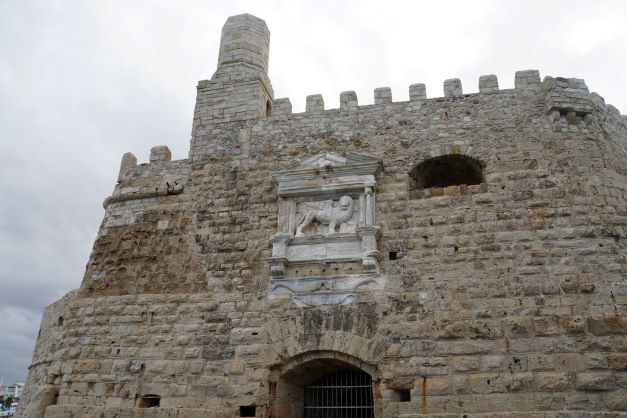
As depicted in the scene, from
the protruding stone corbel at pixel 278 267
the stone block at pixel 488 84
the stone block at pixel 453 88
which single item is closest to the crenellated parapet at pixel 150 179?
the protruding stone corbel at pixel 278 267

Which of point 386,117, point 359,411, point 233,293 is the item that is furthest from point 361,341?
point 386,117

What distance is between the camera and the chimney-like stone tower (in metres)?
8.42

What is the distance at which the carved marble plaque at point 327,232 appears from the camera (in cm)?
669

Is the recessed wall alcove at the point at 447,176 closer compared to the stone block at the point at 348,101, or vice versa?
the recessed wall alcove at the point at 447,176

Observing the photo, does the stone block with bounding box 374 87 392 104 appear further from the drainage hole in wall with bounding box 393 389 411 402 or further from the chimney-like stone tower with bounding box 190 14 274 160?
the drainage hole in wall with bounding box 393 389 411 402

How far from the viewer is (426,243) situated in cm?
673

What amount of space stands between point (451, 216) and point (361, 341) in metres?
2.04

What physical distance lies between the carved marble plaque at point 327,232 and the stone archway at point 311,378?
0.72 meters

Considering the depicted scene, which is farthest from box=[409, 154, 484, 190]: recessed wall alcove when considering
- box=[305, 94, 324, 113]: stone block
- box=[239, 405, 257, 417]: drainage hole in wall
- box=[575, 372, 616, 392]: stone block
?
box=[239, 405, 257, 417]: drainage hole in wall

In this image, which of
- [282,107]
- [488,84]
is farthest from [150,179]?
[488,84]

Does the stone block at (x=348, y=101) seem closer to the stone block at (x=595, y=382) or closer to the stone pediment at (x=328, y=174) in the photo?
the stone pediment at (x=328, y=174)

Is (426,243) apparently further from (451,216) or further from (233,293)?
(233,293)

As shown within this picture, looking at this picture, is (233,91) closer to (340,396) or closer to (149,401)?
(149,401)

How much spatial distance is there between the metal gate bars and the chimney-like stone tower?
3.82 m
